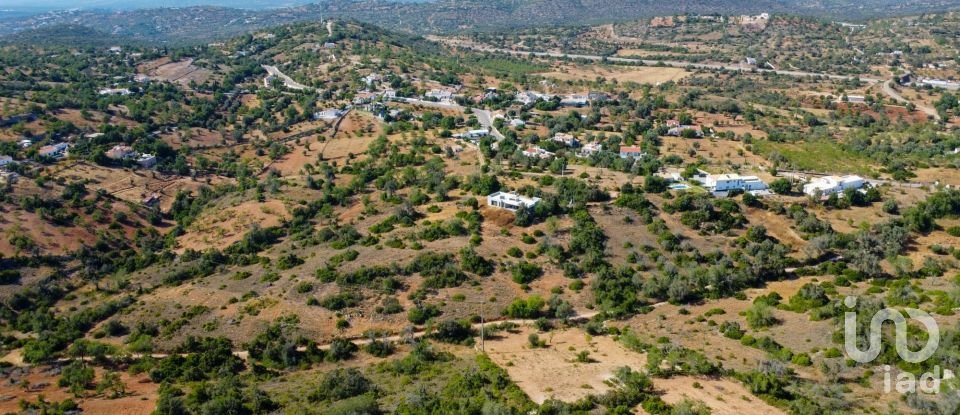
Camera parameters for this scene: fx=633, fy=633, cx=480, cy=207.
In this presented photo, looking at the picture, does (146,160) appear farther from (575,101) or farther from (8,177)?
(575,101)

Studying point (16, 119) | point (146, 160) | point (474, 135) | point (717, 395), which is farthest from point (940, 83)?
point (16, 119)

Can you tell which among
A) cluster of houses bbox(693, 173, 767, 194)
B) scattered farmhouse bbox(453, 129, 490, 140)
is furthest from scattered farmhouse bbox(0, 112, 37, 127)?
cluster of houses bbox(693, 173, 767, 194)

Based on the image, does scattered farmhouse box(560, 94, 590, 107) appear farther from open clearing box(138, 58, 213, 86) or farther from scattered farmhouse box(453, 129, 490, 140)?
open clearing box(138, 58, 213, 86)

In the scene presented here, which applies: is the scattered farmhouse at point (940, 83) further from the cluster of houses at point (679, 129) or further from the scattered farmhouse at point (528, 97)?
the scattered farmhouse at point (528, 97)

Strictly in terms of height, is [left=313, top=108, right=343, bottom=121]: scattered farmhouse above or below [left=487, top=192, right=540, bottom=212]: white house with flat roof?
above

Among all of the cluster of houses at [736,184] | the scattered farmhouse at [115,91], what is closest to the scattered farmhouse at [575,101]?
the cluster of houses at [736,184]

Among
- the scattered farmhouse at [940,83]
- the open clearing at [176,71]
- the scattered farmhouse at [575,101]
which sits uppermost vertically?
the open clearing at [176,71]

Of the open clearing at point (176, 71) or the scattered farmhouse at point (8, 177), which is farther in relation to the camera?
the open clearing at point (176, 71)
